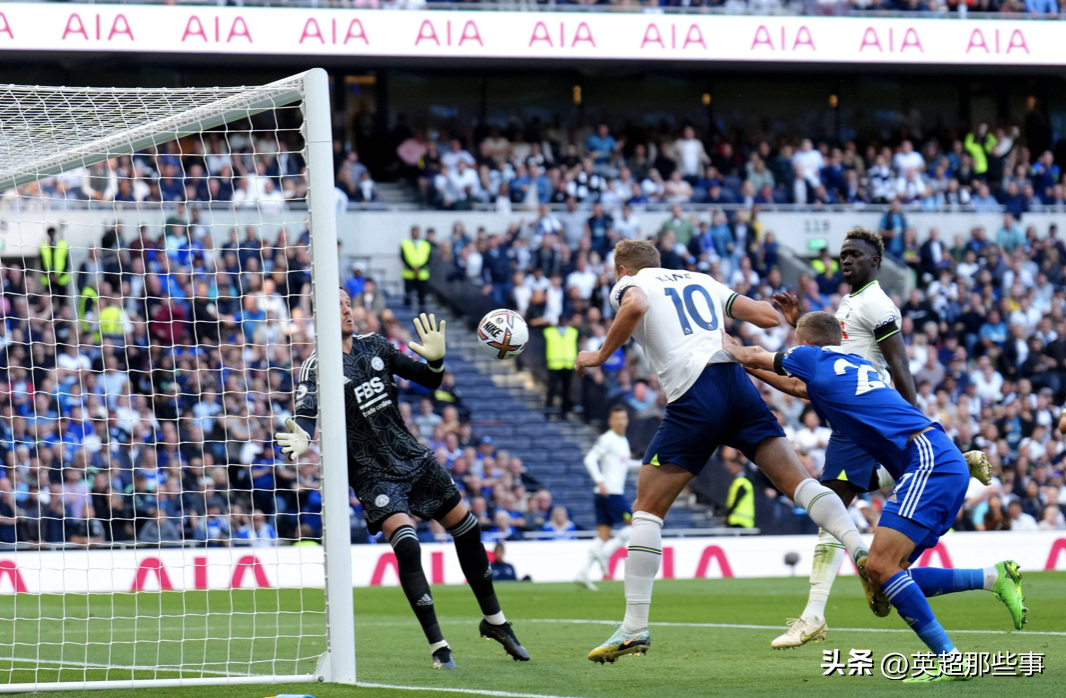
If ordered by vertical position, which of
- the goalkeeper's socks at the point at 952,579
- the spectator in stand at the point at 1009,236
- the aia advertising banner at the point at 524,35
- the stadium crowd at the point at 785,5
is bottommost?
the goalkeeper's socks at the point at 952,579

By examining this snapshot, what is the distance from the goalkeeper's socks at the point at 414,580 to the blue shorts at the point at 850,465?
2.36 m

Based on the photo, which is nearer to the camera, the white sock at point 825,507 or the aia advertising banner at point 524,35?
the white sock at point 825,507

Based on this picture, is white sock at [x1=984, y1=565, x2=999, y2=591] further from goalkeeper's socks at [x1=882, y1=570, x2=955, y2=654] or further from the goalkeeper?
the goalkeeper

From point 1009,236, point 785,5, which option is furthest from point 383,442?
point 785,5

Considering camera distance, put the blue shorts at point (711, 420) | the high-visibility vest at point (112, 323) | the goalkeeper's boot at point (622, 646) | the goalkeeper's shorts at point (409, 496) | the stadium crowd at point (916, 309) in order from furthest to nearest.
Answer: the stadium crowd at point (916, 309) → the high-visibility vest at point (112, 323) → the goalkeeper's shorts at point (409, 496) → the blue shorts at point (711, 420) → the goalkeeper's boot at point (622, 646)

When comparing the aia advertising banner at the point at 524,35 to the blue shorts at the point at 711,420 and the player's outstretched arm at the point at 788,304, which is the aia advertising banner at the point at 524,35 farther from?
the blue shorts at the point at 711,420

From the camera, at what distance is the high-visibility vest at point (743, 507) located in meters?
17.8

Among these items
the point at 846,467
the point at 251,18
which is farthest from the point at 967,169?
the point at 846,467

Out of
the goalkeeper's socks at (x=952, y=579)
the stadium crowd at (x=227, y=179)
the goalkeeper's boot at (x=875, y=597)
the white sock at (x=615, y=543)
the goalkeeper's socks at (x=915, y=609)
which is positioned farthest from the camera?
the stadium crowd at (x=227, y=179)

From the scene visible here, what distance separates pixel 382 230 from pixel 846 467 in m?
15.4

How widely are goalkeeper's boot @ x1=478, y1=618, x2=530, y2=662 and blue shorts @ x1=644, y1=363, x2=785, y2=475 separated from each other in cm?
131

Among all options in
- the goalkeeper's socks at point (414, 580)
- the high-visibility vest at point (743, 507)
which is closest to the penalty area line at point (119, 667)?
the goalkeeper's socks at point (414, 580)

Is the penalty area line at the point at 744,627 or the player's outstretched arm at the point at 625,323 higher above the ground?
the player's outstretched arm at the point at 625,323

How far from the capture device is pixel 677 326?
23.7 feet
